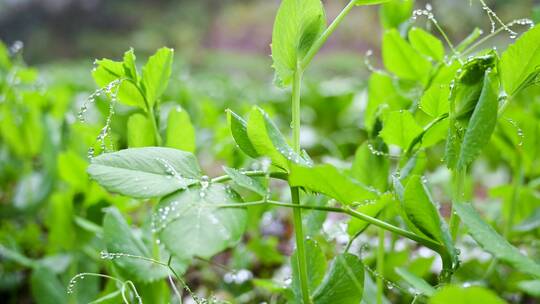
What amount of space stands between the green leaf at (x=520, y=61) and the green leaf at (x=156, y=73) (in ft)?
0.86

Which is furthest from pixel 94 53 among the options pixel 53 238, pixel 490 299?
pixel 490 299

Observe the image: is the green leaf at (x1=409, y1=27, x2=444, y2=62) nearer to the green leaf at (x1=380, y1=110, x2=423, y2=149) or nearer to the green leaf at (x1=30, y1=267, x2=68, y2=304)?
the green leaf at (x1=380, y1=110, x2=423, y2=149)

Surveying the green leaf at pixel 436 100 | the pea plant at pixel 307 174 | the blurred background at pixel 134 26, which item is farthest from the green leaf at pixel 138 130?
the blurred background at pixel 134 26

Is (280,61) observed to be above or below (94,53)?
above

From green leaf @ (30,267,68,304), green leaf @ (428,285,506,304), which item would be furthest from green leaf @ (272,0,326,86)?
green leaf @ (30,267,68,304)

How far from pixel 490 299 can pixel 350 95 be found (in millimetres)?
1634

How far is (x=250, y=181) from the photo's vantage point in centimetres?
40

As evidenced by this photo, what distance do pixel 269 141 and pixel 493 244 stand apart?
16 centimetres

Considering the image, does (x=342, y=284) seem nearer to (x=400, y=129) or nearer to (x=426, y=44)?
(x=400, y=129)

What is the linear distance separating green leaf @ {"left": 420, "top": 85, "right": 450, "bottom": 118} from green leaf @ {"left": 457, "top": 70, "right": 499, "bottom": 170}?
0.06m

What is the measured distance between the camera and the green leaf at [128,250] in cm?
55

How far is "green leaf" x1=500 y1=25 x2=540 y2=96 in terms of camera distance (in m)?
0.42

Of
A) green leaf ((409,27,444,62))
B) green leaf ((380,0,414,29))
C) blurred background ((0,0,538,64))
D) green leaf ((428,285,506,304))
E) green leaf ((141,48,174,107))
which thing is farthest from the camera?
blurred background ((0,0,538,64))

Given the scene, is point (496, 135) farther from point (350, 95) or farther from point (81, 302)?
point (350, 95)
